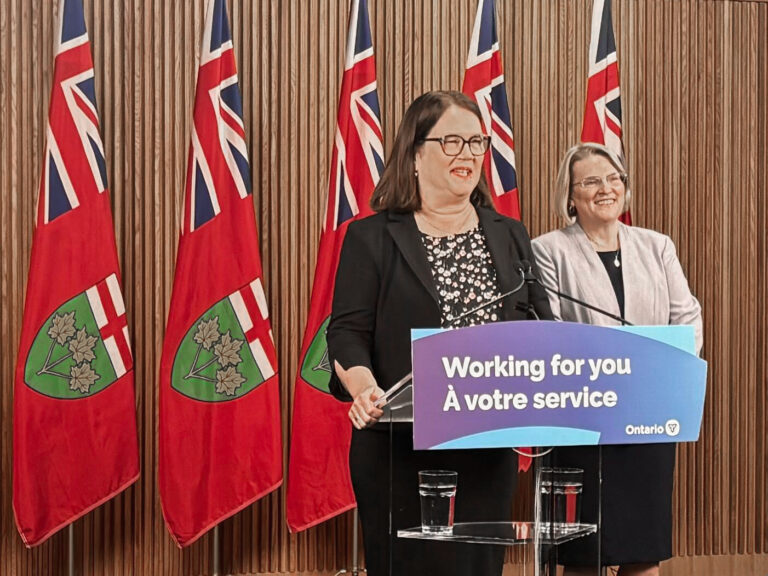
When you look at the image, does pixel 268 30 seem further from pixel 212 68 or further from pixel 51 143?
pixel 51 143

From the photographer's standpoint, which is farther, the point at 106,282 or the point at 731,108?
the point at 731,108

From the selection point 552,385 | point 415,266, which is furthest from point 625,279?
point 552,385

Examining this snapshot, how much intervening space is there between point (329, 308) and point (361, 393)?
1.92m

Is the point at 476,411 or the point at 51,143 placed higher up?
the point at 51,143

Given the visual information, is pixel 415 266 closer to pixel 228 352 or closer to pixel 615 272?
pixel 615 272

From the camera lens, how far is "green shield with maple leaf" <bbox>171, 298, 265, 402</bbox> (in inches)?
151

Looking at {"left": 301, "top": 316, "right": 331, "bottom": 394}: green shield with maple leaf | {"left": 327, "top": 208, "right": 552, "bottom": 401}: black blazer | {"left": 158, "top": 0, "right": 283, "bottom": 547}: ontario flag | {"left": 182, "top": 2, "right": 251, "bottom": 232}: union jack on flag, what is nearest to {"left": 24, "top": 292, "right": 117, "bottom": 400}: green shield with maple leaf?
{"left": 158, "top": 0, "right": 283, "bottom": 547}: ontario flag

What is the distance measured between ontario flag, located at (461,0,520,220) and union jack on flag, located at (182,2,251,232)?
108 cm

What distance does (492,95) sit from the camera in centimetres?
425

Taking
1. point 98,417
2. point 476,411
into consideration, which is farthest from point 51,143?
point 476,411

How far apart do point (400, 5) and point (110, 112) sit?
4.93ft

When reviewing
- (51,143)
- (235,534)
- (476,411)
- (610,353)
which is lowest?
(235,534)

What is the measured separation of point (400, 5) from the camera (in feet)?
14.8

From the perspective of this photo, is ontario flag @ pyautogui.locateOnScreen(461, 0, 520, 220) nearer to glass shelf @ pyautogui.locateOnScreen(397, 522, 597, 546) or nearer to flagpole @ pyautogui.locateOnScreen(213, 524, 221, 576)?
flagpole @ pyautogui.locateOnScreen(213, 524, 221, 576)
